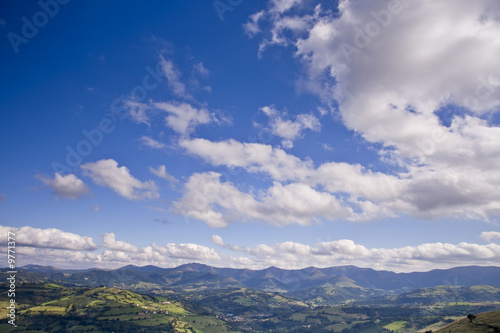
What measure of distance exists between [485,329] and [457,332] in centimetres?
796

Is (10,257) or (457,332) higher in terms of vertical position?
(10,257)

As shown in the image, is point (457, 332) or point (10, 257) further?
point (457, 332)

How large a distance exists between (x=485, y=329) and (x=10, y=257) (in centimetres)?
14665

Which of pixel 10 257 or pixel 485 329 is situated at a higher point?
pixel 10 257

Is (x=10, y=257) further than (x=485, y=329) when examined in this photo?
No

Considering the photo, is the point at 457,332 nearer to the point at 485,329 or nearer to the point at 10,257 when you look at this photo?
the point at 485,329

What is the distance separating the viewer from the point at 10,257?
7725 cm

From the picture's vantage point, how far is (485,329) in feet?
273

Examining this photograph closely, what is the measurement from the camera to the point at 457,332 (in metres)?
87.9

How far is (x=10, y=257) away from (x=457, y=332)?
14253cm

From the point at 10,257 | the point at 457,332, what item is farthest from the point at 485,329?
the point at 10,257
